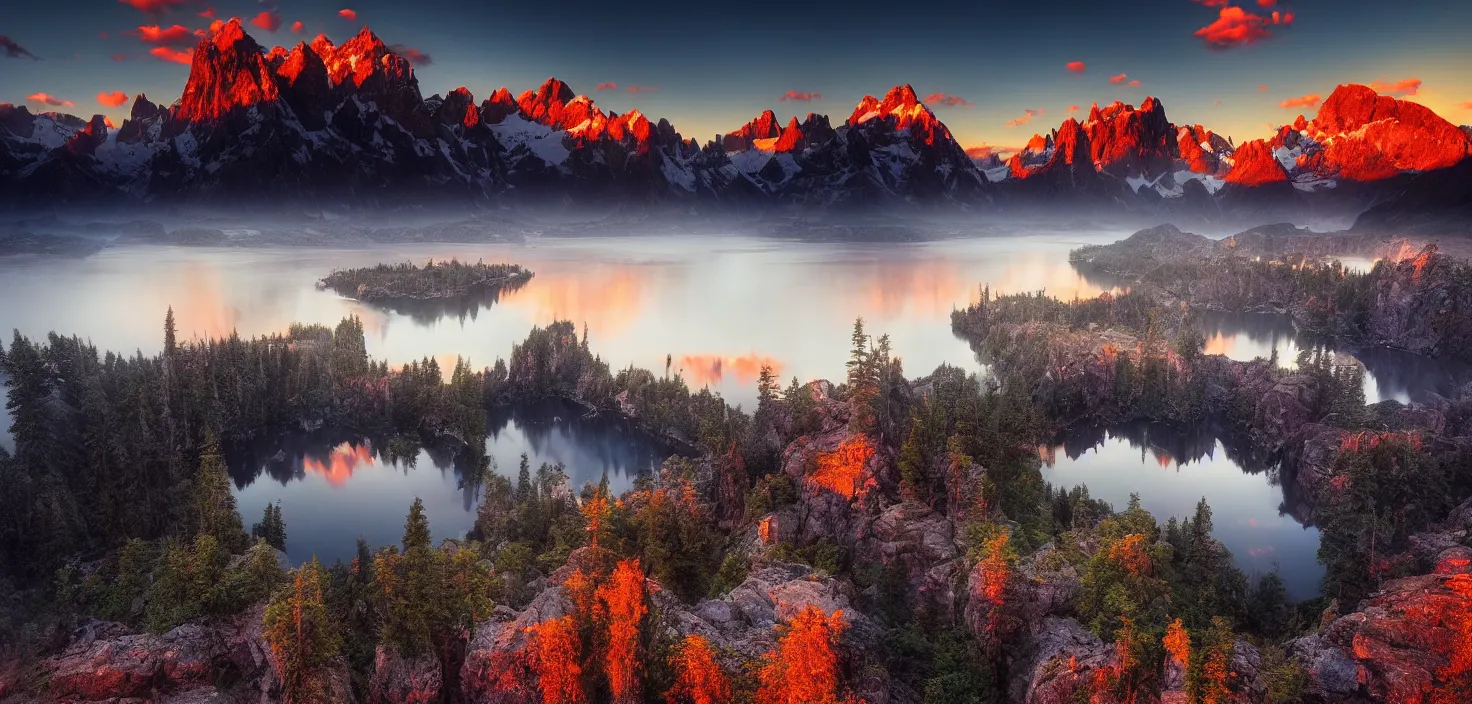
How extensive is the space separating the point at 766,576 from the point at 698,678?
11032 millimetres

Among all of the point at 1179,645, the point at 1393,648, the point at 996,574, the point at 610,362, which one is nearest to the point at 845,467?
the point at 996,574

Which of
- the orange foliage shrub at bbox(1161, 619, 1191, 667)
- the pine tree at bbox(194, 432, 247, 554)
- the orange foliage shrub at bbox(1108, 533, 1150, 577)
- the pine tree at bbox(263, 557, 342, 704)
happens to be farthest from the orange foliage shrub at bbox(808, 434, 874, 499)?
the pine tree at bbox(194, 432, 247, 554)

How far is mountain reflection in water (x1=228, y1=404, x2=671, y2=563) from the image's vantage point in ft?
253

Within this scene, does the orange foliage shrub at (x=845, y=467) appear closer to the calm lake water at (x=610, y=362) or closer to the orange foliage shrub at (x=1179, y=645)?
the orange foliage shrub at (x=1179, y=645)

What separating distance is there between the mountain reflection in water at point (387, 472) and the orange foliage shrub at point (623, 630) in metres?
47.6

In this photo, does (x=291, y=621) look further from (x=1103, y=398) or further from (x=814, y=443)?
(x=1103, y=398)

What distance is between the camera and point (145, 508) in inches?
2630

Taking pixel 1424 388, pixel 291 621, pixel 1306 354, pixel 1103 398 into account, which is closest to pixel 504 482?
pixel 291 621

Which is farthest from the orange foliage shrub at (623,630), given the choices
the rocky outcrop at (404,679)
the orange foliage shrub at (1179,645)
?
the orange foliage shrub at (1179,645)

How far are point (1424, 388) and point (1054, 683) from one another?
6054 inches

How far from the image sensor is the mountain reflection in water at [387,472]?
77250 mm

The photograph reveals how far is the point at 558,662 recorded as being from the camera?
31.3 meters

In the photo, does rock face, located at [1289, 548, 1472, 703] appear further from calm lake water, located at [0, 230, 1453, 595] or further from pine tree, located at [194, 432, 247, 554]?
pine tree, located at [194, 432, 247, 554]

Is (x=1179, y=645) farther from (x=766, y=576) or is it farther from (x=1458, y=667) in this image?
(x=766, y=576)
